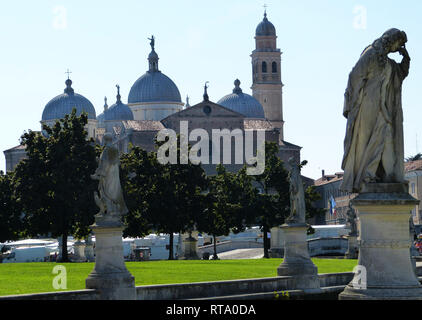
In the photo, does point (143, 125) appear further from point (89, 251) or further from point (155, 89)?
point (89, 251)

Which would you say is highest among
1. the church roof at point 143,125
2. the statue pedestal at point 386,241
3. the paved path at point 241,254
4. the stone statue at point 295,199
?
the church roof at point 143,125

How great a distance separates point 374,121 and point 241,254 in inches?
2671

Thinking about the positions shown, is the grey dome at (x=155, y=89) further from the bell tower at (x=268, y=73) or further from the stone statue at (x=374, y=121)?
the stone statue at (x=374, y=121)

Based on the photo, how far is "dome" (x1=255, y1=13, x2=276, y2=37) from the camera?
155750 mm

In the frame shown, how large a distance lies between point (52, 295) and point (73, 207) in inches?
1305

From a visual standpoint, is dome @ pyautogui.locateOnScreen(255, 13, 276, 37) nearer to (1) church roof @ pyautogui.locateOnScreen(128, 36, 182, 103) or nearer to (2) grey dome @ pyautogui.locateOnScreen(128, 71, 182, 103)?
(1) church roof @ pyautogui.locateOnScreen(128, 36, 182, 103)

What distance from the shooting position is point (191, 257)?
52.0 m

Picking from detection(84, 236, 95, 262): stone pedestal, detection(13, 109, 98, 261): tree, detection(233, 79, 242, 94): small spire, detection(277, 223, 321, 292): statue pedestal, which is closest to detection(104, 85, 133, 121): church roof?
detection(233, 79, 242, 94): small spire

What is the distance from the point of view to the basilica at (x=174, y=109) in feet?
397

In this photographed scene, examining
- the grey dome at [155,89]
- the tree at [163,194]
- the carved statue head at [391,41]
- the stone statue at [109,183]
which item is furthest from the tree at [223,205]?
the grey dome at [155,89]

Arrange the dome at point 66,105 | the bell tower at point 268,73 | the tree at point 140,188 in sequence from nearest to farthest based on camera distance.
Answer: the tree at point 140,188
the dome at point 66,105
the bell tower at point 268,73

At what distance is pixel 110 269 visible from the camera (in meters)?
18.2

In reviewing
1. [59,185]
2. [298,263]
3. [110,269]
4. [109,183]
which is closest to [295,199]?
[298,263]

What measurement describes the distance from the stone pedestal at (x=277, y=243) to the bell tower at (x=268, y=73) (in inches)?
3612
